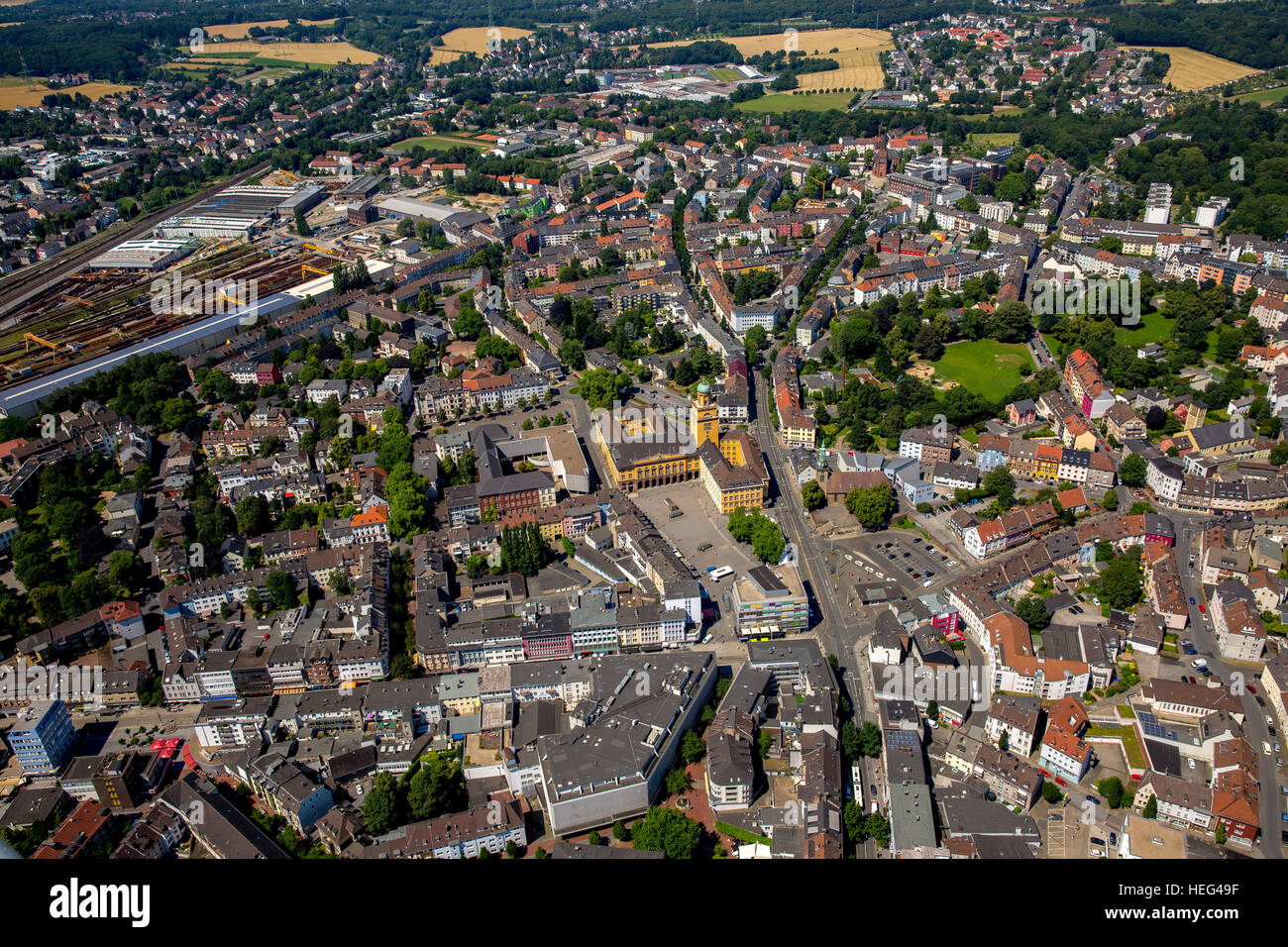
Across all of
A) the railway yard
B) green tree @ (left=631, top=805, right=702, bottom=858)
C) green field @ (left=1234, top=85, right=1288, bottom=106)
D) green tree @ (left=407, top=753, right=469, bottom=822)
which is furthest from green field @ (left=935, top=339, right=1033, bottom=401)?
green field @ (left=1234, top=85, right=1288, bottom=106)

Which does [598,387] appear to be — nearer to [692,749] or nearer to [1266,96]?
[692,749]

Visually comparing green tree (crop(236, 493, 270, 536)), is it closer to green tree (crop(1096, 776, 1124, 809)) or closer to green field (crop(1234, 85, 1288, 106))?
green tree (crop(1096, 776, 1124, 809))

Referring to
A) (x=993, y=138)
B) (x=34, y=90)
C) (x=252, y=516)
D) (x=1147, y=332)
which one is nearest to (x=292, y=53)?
(x=34, y=90)

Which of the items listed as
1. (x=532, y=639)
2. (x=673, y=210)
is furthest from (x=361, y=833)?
(x=673, y=210)

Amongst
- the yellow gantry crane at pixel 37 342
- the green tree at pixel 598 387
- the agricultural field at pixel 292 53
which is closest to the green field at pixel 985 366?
the green tree at pixel 598 387

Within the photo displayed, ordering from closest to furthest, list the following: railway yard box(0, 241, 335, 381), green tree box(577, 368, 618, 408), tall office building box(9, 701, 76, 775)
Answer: tall office building box(9, 701, 76, 775) < green tree box(577, 368, 618, 408) < railway yard box(0, 241, 335, 381)

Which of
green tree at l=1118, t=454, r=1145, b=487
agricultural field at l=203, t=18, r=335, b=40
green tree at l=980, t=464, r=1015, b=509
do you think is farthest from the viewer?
agricultural field at l=203, t=18, r=335, b=40
